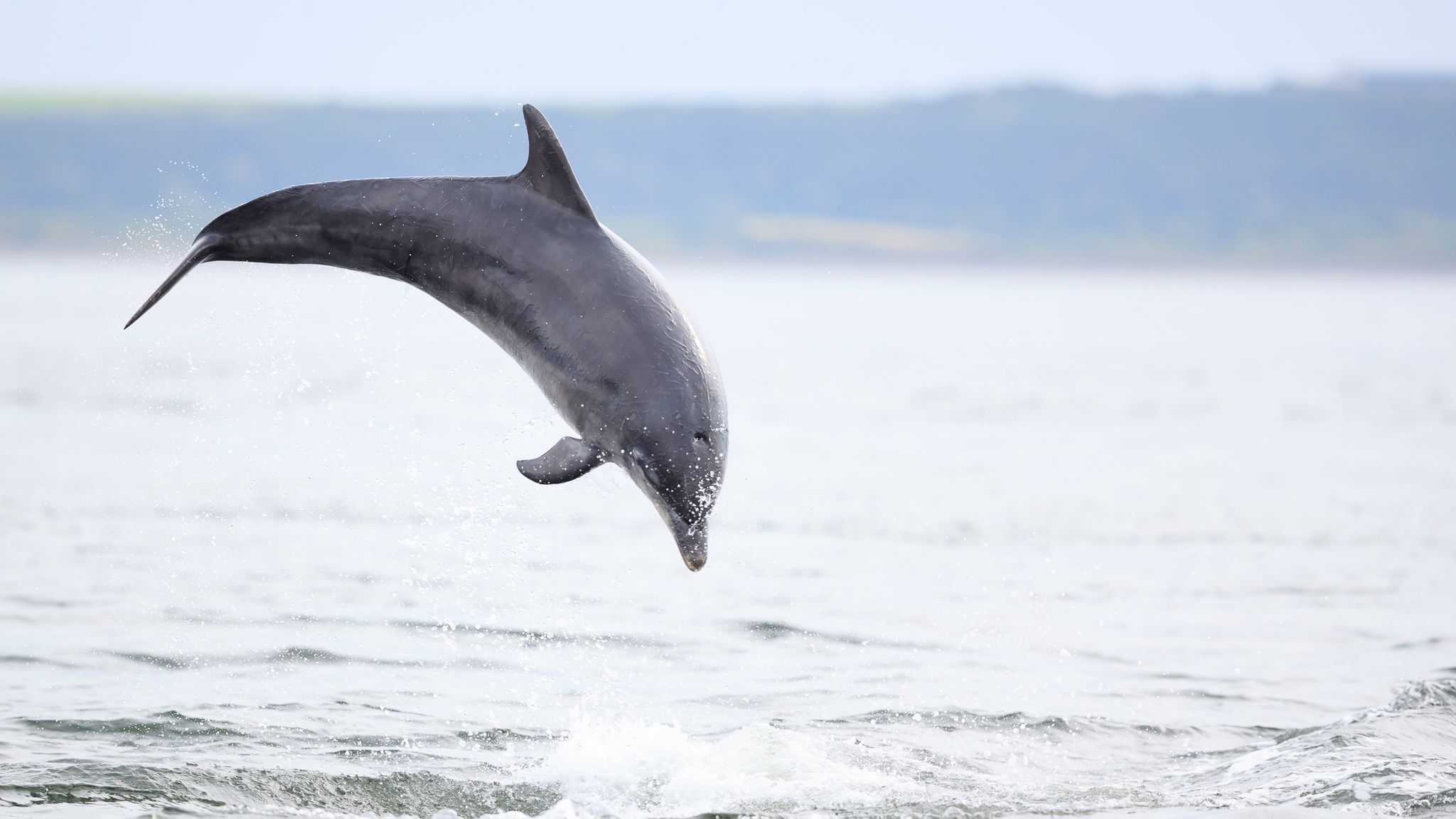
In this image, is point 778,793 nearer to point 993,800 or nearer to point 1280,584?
point 993,800

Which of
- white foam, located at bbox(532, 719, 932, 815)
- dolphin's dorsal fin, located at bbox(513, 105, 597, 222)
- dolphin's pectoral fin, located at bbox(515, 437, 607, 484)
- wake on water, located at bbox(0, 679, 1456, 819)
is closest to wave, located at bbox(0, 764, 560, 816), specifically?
wake on water, located at bbox(0, 679, 1456, 819)

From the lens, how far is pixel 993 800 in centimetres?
958

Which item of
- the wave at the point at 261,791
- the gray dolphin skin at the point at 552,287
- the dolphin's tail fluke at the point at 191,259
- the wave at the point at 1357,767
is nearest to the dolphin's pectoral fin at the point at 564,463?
the gray dolphin skin at the point at 552,287

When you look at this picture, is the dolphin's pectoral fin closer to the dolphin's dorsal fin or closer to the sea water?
the dolphin's dorsal fin

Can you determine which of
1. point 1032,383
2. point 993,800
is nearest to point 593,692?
Answer: point 993,800

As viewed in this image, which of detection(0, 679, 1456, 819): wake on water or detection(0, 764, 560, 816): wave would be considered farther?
detection(0, 679, 1456, 819): wake on water

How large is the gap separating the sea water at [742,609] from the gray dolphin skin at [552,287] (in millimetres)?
2427

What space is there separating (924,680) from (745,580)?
13.0 feet

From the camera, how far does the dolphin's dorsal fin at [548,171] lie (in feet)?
27.2

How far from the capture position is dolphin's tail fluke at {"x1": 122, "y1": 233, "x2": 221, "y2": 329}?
8469mm

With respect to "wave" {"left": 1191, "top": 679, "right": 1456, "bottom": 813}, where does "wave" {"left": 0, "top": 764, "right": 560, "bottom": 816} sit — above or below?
below

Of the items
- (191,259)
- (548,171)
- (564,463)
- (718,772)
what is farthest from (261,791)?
(548,171)

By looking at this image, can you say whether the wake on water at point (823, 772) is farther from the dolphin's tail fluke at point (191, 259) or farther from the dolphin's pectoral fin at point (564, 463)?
the dolphin's tail fluke at point (191, 259)

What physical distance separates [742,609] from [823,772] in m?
5.46
